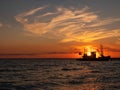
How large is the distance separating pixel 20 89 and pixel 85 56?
15403 cm

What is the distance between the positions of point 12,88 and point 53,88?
4608 mm

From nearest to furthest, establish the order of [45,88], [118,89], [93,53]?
[118,89], [45,88], [93,53]

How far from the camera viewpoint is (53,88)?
27547mm

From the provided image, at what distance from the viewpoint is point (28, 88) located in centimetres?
2780

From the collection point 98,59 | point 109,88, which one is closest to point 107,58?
point 98,59

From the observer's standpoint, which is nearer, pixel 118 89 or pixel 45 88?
pixel 118 89

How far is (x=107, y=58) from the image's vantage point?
578 feet

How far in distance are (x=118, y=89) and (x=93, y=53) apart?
14794cm

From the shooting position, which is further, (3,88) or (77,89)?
(3,88)

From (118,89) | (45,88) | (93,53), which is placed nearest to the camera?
(118,89)

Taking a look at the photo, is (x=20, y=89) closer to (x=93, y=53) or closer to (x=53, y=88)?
(x=53, y=88)

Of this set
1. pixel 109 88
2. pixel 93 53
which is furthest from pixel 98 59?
pixel 109 88

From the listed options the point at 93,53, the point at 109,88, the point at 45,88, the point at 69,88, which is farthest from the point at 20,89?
the point at 93,53

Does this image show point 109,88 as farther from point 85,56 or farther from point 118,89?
point 85,56
